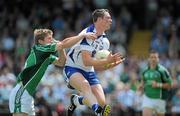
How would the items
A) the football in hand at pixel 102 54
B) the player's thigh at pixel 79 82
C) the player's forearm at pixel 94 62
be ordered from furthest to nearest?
the player's thigh at pixel 79 82
the football in hand at pixel 102 54
the player's forearm at pixel 94 62

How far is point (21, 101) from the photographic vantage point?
12852 millimetres

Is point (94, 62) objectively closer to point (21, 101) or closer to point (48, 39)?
point (48, 39)

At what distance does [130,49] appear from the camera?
2700 centimetres

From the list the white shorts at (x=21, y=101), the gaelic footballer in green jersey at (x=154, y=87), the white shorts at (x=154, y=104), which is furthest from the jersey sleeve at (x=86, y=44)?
the white shorts at (x=154, y=104)

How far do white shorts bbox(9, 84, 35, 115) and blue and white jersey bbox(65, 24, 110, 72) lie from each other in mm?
1397

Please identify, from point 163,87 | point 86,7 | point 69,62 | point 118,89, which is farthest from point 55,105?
point 86,7

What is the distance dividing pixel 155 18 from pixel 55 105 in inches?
344

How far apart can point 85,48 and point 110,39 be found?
39.0 ft

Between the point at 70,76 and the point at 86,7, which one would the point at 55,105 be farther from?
the point at 86,7

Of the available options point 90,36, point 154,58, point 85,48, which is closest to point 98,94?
point 85,48

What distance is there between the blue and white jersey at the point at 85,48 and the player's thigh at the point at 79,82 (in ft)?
0.76

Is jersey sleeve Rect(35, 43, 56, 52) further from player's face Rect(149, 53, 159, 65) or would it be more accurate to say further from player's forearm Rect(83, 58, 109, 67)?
player's face Rect(149, 53, 159, 65)

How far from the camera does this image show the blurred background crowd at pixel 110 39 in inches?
808

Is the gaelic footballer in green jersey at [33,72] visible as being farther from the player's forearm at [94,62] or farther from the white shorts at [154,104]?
the white shorts at [154,104]
